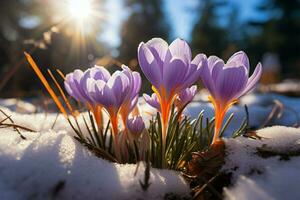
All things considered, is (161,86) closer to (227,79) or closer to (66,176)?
(227,79)

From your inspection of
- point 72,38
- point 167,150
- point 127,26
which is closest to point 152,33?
point 127,26

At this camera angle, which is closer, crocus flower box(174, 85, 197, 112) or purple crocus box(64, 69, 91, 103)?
purple crocus box(64, 69, 91, 103)

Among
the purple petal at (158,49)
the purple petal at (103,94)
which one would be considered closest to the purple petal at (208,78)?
the purple petal at (158,49)

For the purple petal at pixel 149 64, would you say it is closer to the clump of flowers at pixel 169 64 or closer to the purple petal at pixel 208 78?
the clump of flowers at pixel 169 64

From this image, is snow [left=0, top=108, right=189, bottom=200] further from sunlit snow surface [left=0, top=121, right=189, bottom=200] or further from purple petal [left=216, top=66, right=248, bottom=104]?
purple petal [left=216, top=66, right=248, bottom=104]

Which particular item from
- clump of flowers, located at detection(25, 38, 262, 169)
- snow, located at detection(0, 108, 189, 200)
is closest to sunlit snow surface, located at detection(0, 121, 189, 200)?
snow, located at detection(0, 108, 189, 200)
